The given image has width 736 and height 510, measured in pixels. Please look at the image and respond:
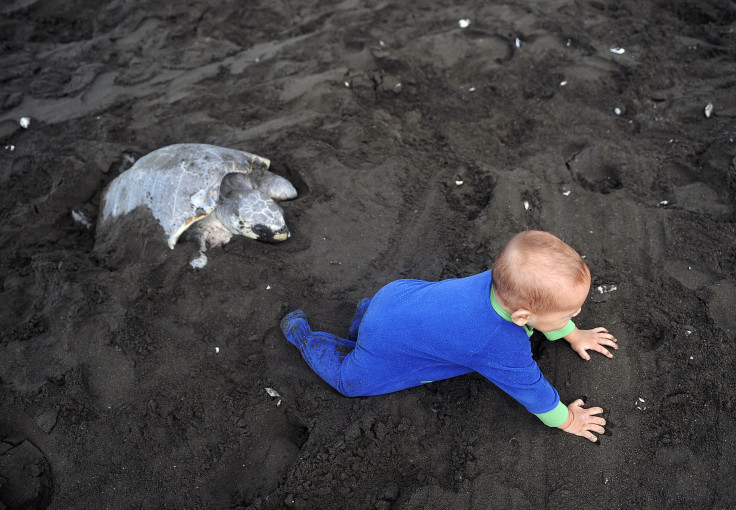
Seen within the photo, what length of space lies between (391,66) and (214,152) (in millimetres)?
1625

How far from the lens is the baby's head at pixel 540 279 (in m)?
1.61

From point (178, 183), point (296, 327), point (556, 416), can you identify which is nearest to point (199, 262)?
point (178, 183)

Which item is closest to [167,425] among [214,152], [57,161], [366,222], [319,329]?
[319,329]

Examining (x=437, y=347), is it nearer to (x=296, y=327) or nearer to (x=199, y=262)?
(x=296, y=327)

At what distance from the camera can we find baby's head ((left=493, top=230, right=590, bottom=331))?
1.61 meters

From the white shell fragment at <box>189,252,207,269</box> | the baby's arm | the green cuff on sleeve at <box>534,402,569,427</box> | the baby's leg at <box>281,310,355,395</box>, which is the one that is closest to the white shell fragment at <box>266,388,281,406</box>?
the baby's leg at <box>281,310,355,395</box>

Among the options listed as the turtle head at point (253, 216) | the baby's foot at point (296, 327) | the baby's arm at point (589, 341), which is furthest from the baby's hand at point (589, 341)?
the turtle head at point (253, 216)

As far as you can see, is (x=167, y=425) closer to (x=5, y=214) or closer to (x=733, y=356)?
(x=5, y=214)

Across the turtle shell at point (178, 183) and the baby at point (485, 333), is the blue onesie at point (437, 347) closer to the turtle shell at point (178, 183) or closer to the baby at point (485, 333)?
the baby at point (485, 333)

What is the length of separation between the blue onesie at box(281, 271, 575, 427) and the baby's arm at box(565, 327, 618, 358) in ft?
0.22

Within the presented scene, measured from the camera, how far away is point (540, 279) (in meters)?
1.62

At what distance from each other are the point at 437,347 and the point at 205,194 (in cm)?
189

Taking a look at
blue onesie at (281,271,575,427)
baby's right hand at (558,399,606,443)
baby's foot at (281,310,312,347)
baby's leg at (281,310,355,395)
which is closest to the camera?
blue onesie at (281,271,575,427)

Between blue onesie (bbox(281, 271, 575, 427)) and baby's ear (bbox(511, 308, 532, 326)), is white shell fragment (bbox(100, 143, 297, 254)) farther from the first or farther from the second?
baby's ear (bbox(511, 308, 532, 326))
